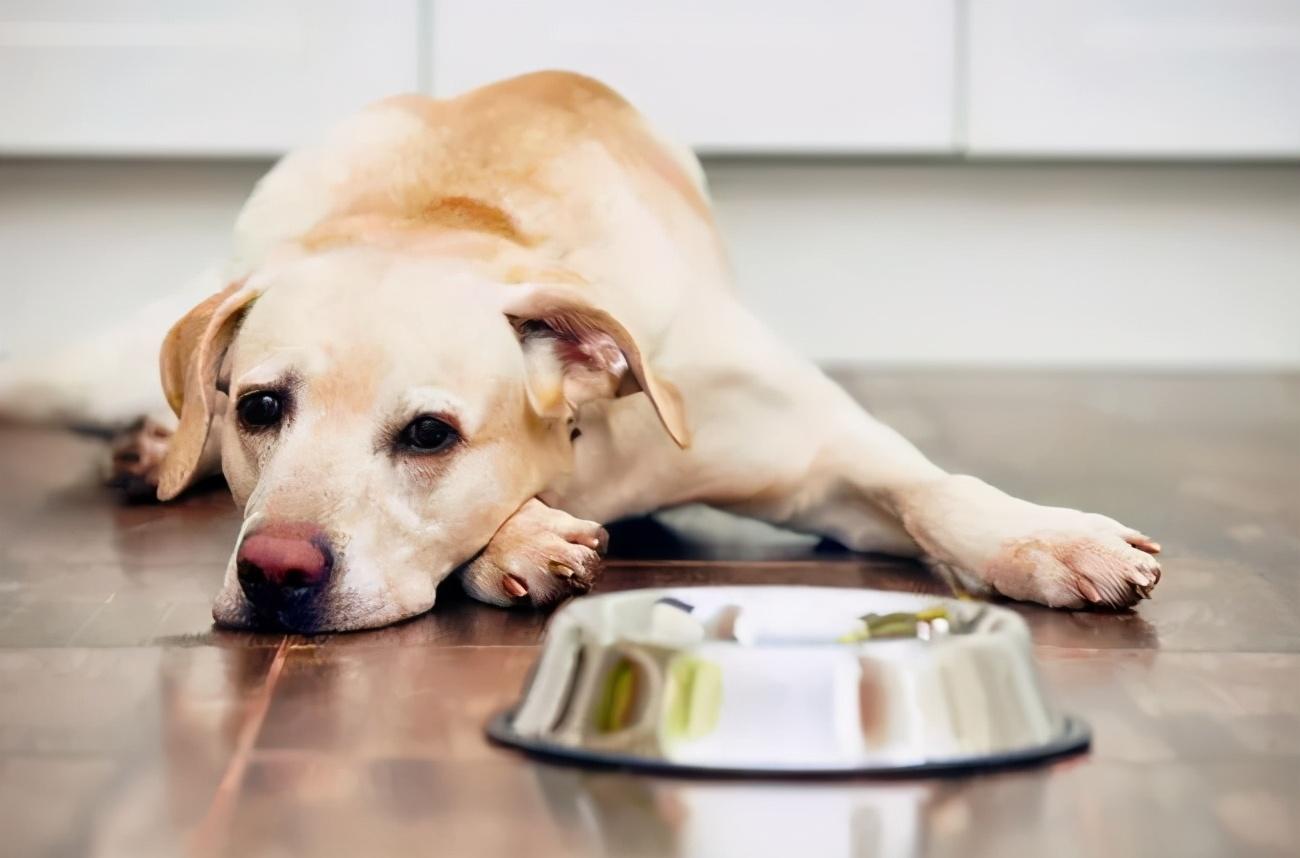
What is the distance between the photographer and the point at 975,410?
3.10m

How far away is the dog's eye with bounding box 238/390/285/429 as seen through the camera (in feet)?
5.05

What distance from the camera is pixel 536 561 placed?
1561 mm

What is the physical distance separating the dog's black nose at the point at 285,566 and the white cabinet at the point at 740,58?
213cm

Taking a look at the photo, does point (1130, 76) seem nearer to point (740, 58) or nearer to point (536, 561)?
point (740, 58)

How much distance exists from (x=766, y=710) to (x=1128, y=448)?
5.72ft

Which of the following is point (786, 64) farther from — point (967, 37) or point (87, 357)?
point (87, 357)

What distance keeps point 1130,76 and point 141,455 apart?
2.18 meters

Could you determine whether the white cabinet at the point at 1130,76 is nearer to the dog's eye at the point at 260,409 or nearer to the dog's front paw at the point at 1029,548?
the dog's front paw at the point at 1029,548

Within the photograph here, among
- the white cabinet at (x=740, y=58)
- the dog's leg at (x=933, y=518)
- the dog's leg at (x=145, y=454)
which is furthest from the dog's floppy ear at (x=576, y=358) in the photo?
the white cabinet at (x=740, y=58)

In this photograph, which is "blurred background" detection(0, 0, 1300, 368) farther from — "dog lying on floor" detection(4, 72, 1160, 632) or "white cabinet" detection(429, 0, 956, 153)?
"dog lying on floor" detection(4, 72, 1160, 632)

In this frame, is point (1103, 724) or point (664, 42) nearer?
point (1103, 724)

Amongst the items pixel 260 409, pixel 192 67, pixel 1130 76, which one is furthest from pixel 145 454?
pixel 1130 76

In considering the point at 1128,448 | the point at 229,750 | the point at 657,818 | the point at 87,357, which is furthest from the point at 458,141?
the point at 1128,448

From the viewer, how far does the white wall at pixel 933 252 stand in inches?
143
